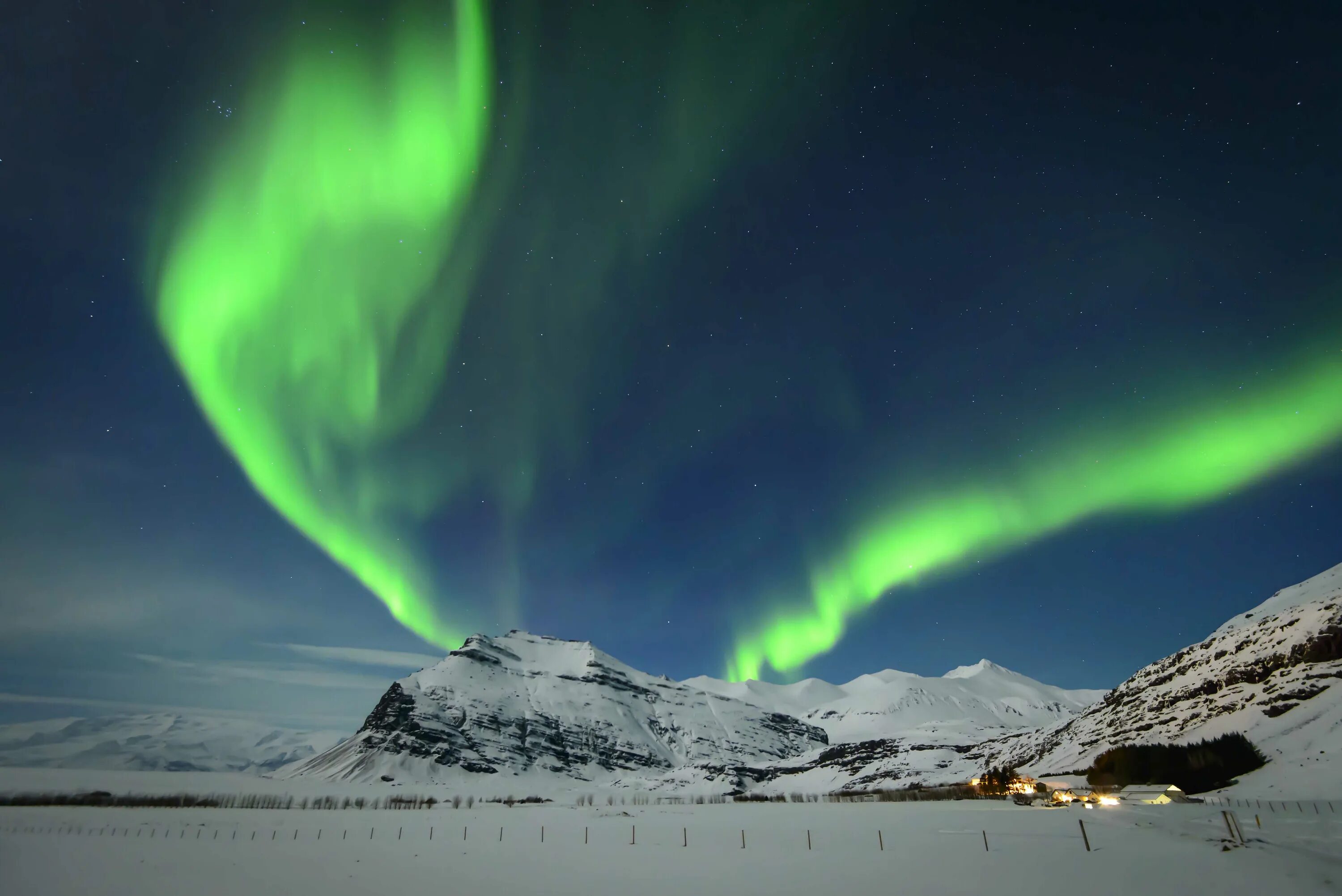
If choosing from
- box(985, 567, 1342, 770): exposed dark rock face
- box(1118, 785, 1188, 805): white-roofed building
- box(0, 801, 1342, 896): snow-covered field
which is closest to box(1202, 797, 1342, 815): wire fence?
box(1118, 785, 1188, 805): white-roofed building

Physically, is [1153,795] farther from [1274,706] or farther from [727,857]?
[727,857]

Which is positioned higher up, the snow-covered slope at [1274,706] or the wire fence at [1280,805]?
the snow-covered slope at [1274,706]

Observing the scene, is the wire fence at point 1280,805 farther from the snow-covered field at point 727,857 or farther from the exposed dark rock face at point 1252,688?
the exposed dark rock face at point 1252,688

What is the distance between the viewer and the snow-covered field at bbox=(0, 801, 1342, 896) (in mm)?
30453

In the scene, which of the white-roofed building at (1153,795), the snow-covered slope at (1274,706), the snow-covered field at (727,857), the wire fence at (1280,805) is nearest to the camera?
the snow-covered field at (727,857)

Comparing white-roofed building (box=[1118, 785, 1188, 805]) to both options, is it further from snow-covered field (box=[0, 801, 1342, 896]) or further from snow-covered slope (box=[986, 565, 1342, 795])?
snow-covered slope (box=[986, 565, 1342, 795])

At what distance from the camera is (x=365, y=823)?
9069 cm

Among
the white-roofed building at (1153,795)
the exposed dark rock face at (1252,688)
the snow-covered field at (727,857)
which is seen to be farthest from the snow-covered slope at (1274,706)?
the snow-covered field at (727,857)

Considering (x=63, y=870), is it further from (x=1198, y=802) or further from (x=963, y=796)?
(x=963, y=796)

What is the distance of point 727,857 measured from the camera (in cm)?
4141

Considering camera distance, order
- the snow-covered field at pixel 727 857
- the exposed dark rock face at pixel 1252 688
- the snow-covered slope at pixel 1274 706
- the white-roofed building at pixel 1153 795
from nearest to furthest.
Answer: the snow-covered field at pixel 727 857 → the white-roofed building at pixel 1153 795 → the snow-covered slope at pixel 1274 706 → the exposed dark rock face at pixel 1252 688

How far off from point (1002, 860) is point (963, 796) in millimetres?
115739

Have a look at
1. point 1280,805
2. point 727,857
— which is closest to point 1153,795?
point 1280,805

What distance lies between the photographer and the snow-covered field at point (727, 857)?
30.5 meters
